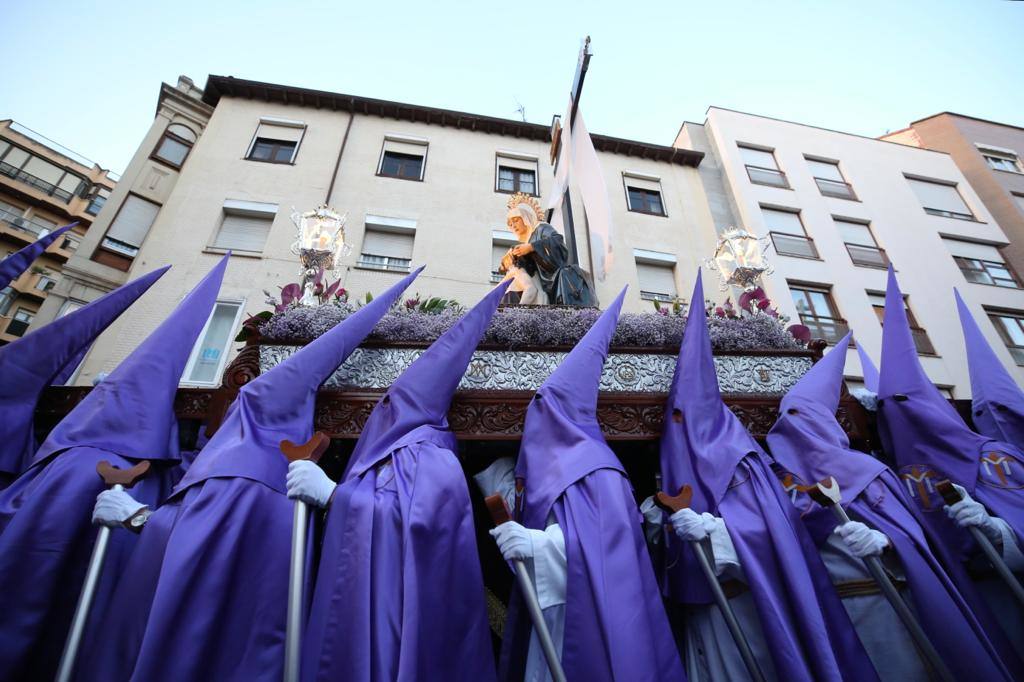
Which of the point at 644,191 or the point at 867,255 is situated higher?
the point at 644,191

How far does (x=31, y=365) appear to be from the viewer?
132 inches

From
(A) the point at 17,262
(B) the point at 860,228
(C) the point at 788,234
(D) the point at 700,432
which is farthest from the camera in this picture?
(B) the point at 860,228

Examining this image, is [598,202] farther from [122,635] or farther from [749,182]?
[749,182]

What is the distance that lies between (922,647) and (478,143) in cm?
1371

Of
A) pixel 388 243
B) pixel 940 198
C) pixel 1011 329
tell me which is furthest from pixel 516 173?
pixel 940 198

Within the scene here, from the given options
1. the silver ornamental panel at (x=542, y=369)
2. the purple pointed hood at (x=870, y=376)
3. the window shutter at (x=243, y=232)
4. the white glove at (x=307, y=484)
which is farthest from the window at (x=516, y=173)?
the white glove at (x=307, y=484)

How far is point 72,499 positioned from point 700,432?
3.75 meters

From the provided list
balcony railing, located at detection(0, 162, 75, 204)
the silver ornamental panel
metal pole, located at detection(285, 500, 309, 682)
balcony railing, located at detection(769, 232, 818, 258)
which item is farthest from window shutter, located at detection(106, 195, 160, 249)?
balcony railing, located at detection(0, 162, 75, 204)

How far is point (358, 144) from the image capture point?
12.6 m

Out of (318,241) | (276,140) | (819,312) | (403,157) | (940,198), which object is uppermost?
(940,198)

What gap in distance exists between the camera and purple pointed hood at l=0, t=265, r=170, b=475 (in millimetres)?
3127

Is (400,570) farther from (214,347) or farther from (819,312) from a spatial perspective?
(819,312)

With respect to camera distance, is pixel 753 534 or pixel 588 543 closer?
pixel 588 543

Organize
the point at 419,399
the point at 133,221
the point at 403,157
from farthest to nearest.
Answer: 1. the point at 403,157
2. the point at 133,221
3. the point at 419,399
